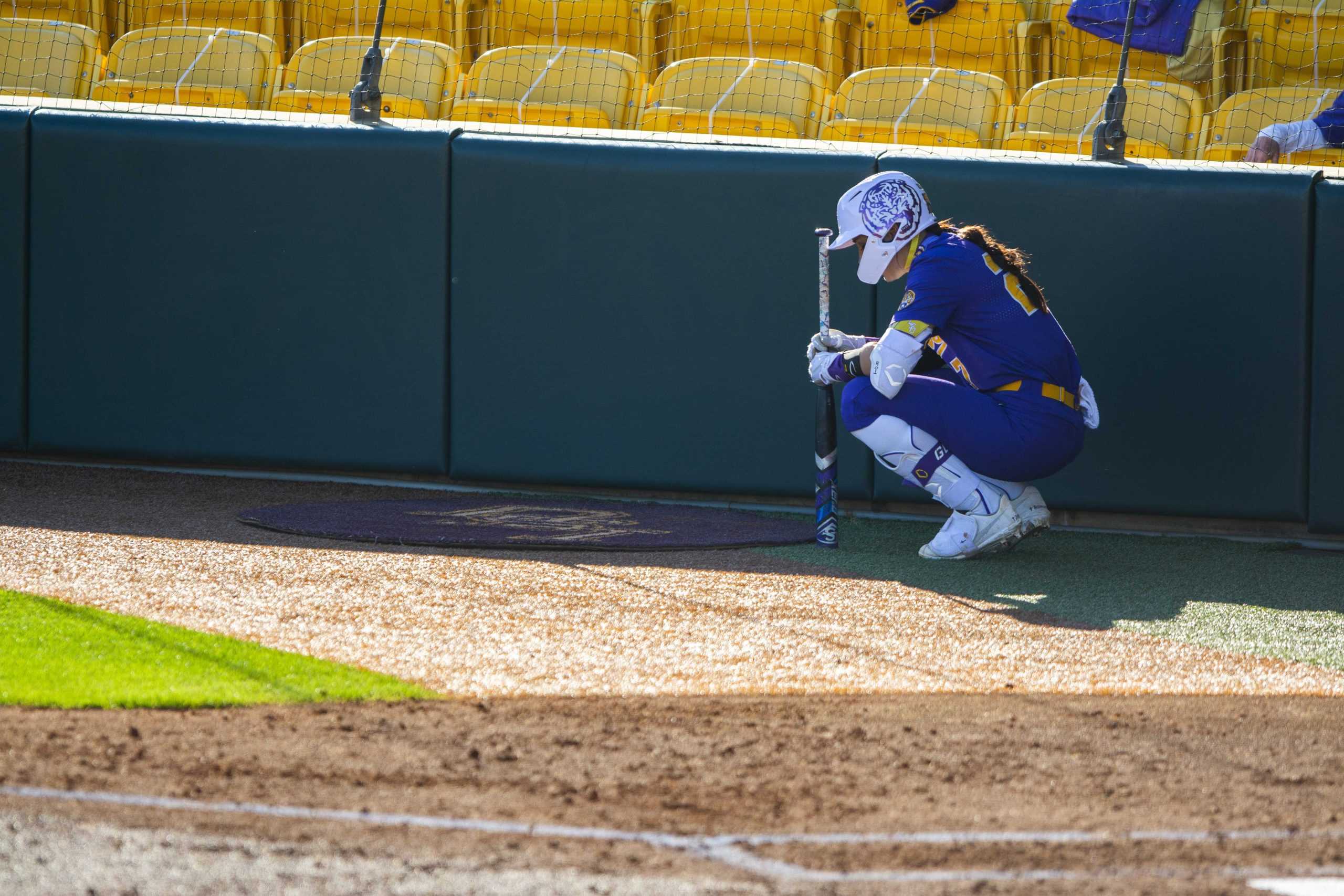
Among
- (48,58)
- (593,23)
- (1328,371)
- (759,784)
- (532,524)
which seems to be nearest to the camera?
(759,784)

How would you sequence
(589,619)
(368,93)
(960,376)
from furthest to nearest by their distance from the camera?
(368,93)
(960,376)
(589,619)

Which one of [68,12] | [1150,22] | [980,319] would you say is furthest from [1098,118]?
[68,12]

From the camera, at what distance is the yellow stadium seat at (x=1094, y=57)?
8.28 metres

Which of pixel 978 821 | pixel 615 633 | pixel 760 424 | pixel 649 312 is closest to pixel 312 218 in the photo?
pixel 649 312

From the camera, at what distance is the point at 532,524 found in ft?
20.7

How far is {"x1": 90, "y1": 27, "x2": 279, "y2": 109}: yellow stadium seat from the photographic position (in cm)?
841

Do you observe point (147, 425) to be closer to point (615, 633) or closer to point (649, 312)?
point (649, 312)

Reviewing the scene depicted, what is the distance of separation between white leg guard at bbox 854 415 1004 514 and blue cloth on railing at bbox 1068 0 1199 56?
311 cm

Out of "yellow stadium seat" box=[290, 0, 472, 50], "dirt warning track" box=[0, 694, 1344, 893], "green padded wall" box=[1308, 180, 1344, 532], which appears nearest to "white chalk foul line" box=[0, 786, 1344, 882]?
"dirt warning track" box=[0, 694, 1344, 893]

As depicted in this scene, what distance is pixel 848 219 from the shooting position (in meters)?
5.72

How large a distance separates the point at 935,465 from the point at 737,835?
3.18 m

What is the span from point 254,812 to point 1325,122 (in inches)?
232

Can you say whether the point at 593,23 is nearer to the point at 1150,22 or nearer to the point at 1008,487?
the point at 1150,22

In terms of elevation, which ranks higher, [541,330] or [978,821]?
[541,330]
